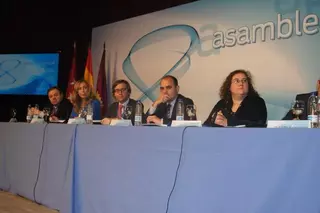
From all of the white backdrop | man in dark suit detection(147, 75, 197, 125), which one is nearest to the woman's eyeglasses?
the white backdrop

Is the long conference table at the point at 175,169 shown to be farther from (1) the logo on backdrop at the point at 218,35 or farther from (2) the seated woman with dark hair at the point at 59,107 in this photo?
(1) the logo on backdrop at the point at 218,35

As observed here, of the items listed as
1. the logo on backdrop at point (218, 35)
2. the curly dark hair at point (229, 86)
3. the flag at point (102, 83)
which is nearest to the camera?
the logo on backdrop at point (218, 35)

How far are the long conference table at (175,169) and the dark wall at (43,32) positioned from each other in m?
3.23

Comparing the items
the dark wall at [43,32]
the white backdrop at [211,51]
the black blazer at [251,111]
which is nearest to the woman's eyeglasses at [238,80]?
the white backdrop at [211,51]

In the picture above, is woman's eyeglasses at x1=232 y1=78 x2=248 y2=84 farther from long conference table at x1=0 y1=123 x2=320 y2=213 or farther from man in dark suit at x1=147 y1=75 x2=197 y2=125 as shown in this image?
long conference table at x1=0 y1=123 x2=320 y2=213

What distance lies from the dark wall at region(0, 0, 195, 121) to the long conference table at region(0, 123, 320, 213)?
323 centimetres

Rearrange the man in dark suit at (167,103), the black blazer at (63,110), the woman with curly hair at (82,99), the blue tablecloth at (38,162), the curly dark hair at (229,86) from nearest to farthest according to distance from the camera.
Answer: the blue tablecloth at (38,162) → the man in dark suit at (167,103) → the curly dark hair at (229,86) → the woman with curly hair at (82,99) → the black blazer at (63,110)

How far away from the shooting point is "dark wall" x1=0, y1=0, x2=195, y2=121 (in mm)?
5992

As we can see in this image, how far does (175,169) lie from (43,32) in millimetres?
4913

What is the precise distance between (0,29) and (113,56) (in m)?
2.04

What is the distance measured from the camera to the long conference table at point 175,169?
57.1 inches

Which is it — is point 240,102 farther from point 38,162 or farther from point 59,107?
point 59,107

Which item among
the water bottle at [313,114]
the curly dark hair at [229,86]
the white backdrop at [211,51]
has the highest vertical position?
the white backdrop at [211,51]

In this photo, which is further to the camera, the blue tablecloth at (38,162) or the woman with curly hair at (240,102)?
the woman with curly hair at (240,102)
